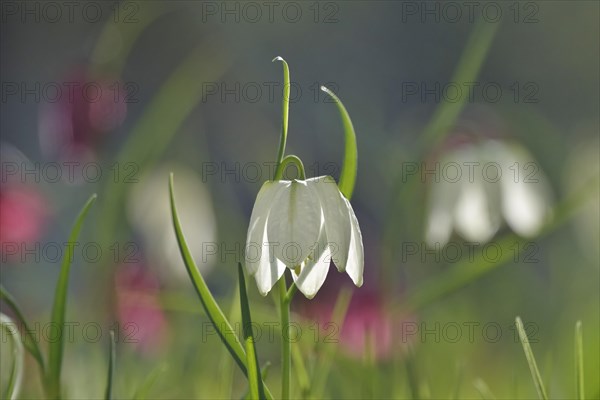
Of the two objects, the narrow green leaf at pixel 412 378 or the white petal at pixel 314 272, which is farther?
the narrow green leaf at pixel 412 378

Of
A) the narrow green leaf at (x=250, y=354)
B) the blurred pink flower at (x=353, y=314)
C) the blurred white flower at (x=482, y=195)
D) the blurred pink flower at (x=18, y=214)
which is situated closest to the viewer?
the narrow green leaf at (x=250, y=354)

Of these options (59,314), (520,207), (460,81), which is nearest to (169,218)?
(520,207)

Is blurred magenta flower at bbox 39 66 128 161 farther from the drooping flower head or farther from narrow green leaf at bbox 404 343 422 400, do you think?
the drooping flower head

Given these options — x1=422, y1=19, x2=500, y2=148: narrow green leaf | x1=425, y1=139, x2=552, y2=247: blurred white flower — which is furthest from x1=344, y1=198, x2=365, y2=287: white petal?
x1=425, y1=139, x2=552, y2=247: blurred white flower

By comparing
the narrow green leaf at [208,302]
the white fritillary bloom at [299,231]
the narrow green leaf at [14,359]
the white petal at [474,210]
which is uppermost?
the white petal at [474,210]

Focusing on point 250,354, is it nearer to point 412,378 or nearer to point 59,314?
point 59,314

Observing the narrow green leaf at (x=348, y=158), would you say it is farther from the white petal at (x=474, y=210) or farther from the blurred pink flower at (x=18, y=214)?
the blurred pink flower at (x=18, y=214)

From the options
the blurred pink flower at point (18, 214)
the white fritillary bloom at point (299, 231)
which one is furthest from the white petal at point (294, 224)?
the blurred pink flower at point (18, 214)

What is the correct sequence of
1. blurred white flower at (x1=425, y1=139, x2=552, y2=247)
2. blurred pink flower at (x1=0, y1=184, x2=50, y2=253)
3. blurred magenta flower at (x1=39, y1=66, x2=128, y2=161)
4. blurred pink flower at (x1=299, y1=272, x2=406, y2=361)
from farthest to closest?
blurred pink flower at (x1=0, y1=184, x2=50, y2=253)
blurred magenta flower at (x1=39, y1=66, x2=128, y2=161)
blurred pink flower at (x1=299, y1=272, x2=406, y2=361)
blurred white flower at (x1=425, y1=139, x2=552, y2=247)

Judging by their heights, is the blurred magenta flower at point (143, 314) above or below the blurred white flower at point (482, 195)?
below
